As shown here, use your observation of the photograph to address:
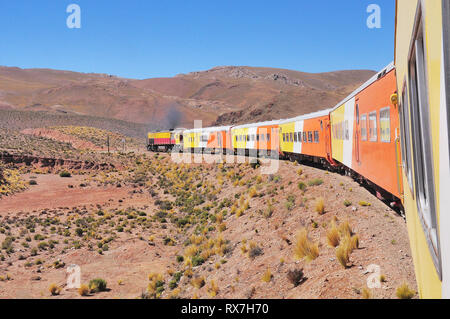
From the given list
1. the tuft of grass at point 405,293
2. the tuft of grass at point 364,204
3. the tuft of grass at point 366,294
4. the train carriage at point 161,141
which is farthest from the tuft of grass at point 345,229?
the train carriage at point 161,141

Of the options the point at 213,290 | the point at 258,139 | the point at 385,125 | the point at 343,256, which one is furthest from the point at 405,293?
the point at 258,139

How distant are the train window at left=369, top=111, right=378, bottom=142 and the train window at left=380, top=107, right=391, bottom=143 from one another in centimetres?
76

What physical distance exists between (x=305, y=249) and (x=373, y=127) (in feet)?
12.1

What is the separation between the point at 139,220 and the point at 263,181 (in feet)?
36.8

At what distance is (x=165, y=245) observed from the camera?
25.8 m

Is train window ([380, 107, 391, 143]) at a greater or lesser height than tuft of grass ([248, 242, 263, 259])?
greater

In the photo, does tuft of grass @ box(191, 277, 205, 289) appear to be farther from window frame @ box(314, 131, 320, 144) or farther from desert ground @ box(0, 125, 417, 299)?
window frame @ box(314, 131, 320, 144)

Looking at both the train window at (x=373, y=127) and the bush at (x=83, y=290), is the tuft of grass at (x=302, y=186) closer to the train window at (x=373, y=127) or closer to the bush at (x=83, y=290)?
the train window at (x=373, y=127)

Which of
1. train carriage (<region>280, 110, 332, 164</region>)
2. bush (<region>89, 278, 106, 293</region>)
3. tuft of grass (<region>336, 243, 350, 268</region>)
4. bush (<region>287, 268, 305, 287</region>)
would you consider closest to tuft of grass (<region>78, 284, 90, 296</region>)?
bush (<region>89, 278, 106, 293</region>)

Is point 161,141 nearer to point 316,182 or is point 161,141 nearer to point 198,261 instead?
point 198,261

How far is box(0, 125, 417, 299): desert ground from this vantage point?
9.85 metres

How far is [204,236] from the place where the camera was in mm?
23156

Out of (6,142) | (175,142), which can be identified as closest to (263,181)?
(175,142)
